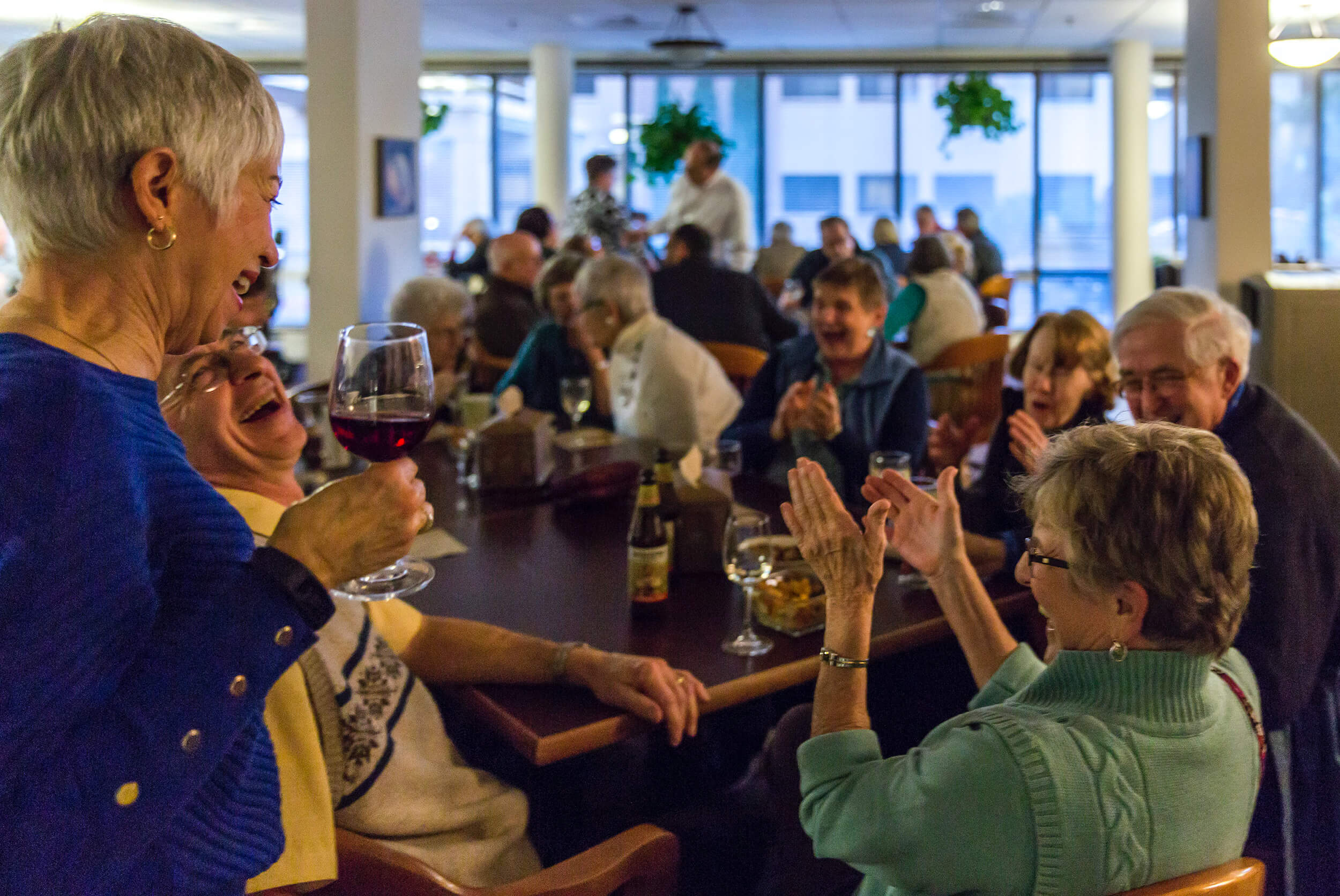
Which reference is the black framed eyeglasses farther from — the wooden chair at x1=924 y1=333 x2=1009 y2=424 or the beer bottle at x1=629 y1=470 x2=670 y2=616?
the wooden chair at x1=924 y1=333 x2=1009 y2=424

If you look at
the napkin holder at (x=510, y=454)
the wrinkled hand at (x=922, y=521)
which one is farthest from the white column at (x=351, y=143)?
the wrinkled hand at (x=922, y=521)

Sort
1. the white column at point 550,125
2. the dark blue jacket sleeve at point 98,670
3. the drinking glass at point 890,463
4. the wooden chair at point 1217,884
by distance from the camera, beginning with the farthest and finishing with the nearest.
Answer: the white column at point 550,125, the drinking glass at point 890,463, the wooden chair at point 1217,884, the dark blue jacket sleeve at point 98,670

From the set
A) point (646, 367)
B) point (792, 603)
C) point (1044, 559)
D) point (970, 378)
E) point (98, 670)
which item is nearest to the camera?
point (98, 670)

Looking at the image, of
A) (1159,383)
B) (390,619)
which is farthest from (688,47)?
(390,619)

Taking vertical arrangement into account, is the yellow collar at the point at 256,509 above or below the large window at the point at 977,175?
below

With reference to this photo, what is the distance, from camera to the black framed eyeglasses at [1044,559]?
1242 mm

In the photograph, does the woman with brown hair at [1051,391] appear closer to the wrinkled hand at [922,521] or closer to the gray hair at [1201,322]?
the gray hair at [1201,322]

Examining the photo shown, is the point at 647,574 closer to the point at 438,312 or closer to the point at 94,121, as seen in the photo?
the point at 94,121

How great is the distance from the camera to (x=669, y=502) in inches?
88.0

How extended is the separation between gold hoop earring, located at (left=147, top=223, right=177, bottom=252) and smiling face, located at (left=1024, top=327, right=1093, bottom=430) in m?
2.07

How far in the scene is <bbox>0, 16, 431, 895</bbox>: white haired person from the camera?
0.85m

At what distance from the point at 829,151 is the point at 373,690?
12221 mm

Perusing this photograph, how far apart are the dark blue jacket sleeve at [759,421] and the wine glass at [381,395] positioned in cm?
226

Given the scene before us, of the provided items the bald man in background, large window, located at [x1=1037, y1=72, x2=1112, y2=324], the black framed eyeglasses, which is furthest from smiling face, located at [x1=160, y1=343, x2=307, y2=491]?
large window, located at [x1=1037, y1=72, x2=1112, y2=324]
